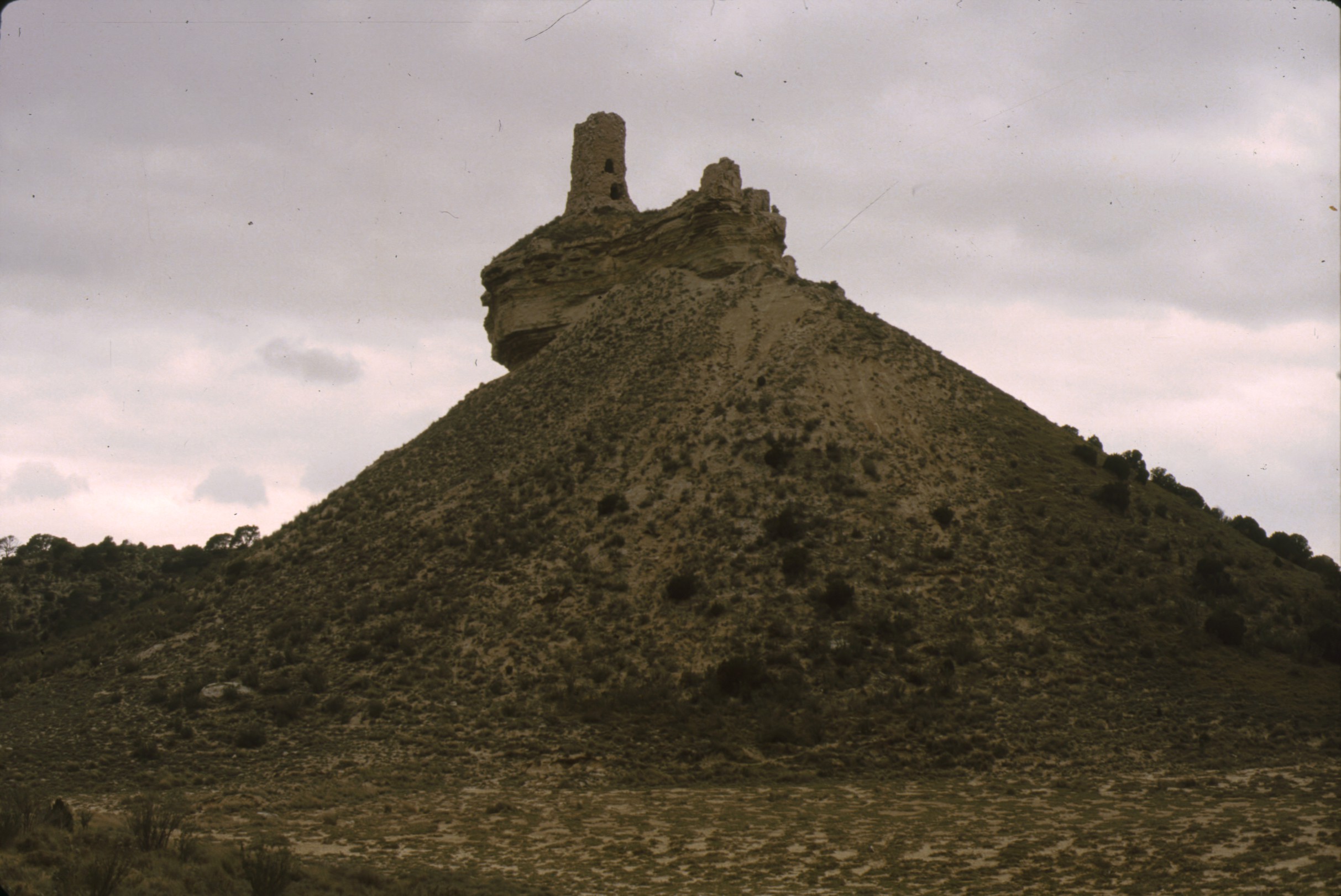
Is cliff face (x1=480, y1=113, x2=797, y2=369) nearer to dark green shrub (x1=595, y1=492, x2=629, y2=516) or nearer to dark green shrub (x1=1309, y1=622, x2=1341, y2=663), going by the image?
dark green shrub (x1=595, y1=492, x2=629, y2=516)

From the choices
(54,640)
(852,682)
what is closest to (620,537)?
(852,682)

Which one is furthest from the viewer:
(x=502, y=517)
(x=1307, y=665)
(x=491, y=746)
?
(x=502, y=517)

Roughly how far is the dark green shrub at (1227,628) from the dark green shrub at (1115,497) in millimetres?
6556

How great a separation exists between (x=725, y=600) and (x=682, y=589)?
51.8 inches

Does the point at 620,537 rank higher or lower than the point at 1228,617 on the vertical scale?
higher

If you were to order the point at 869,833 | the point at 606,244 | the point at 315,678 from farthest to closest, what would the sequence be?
the point at 606,244 → the point at 315,678 → the point at 869,833

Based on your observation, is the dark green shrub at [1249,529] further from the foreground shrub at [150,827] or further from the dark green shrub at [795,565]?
the foreground shrub at [150,827]

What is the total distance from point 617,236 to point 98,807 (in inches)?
1308

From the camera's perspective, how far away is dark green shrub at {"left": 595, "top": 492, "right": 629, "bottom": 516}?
35.1 metres

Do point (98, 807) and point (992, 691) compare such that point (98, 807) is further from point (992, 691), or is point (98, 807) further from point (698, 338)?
point (698, 338)

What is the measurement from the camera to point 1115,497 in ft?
119

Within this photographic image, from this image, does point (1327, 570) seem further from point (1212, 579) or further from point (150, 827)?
point (150, 827)

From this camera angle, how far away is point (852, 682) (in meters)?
27.6

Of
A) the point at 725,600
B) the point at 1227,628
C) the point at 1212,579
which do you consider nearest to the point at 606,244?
the point at 725,600
